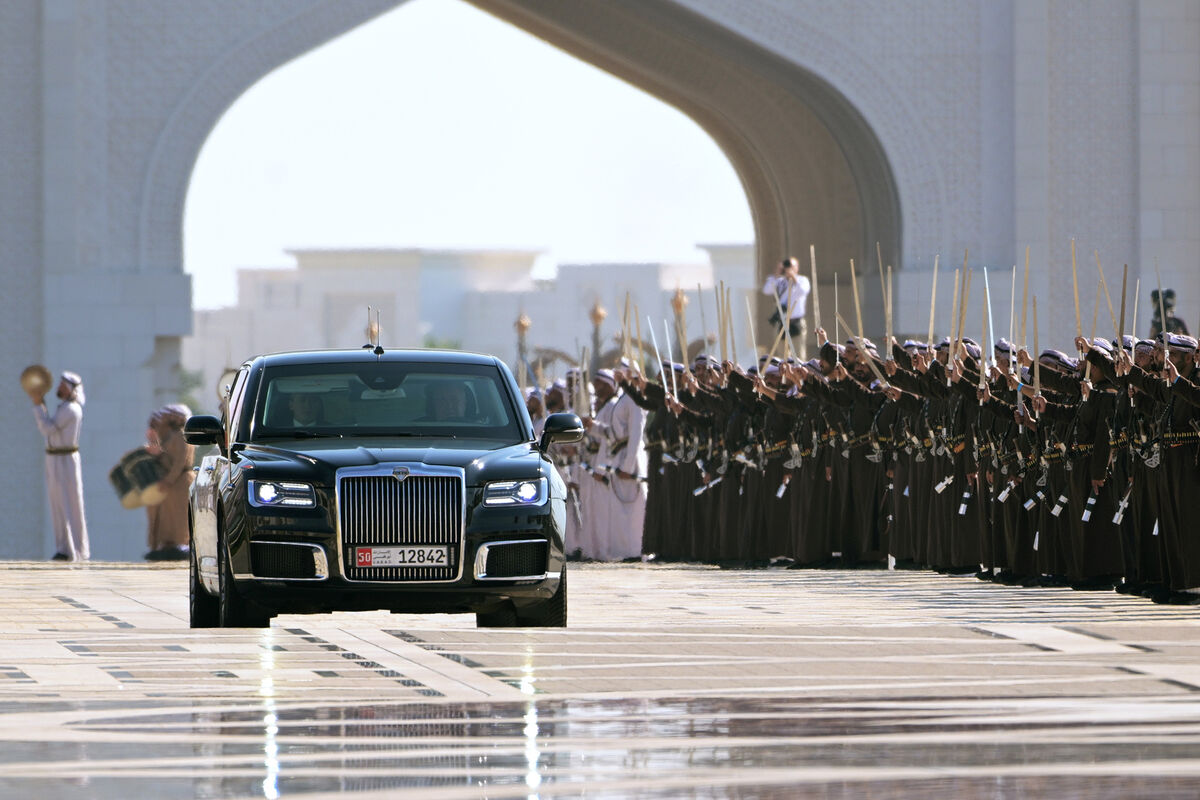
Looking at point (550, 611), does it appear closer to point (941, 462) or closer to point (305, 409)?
point (305, 409)

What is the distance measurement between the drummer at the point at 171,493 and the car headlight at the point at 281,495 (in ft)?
31.5

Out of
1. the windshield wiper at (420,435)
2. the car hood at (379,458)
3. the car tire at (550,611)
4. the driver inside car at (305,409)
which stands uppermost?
the driver inside car at (305,409)

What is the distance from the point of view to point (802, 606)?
1380 cm

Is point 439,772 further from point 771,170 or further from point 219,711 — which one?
point 771,170

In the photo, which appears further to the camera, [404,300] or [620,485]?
[404,300]

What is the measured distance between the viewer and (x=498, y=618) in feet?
40.8

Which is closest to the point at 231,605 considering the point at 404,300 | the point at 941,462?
the point at 941,462

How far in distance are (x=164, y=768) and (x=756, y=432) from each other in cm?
1357

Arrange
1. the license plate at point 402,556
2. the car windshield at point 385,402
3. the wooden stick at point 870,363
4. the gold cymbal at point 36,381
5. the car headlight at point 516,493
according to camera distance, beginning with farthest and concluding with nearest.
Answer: the gold cymbal at point 36,381 → the wooden stick at point 870,363 → the car windshield at point 385,402 → the car headlight at point 516,493 → the license plate at point 402,556

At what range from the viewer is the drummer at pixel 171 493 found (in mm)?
21062

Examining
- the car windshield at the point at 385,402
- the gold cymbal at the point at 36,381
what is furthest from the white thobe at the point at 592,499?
the car windshield at the point at 385,402

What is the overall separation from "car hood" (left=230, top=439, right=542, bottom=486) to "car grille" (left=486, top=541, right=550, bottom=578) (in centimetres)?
32

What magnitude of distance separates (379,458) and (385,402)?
0.98 m

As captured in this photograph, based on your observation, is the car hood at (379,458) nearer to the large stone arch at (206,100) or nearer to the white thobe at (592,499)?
the white thobe at (592,499)
